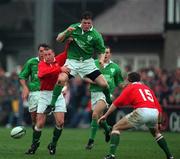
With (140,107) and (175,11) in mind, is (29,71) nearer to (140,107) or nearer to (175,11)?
(140,107)

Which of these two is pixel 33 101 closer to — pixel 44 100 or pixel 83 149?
pixel 83 149

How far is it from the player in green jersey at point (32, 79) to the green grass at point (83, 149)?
1.04 metres

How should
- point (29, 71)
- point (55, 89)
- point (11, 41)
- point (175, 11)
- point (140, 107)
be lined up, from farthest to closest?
point (11, 41), point (175, 11), point (29, 71), point (55, 89), point (140, 107)

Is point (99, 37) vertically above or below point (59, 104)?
above

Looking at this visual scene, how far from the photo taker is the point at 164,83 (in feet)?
99.7

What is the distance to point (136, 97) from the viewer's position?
1688 centimetres

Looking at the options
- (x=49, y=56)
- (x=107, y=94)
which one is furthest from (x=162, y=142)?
(x=107, y=94)

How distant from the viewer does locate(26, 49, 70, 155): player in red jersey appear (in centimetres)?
1873

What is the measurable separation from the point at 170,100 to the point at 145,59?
36.2ft

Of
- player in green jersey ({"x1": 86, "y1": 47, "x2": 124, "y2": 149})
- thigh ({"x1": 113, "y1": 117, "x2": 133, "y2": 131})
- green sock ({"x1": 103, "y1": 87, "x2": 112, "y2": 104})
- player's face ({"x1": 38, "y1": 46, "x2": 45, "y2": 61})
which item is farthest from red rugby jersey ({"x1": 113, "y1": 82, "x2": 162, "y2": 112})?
player in green jersey ({"x1": 86, "y1": 47, "x2": 124, "y2": 149})

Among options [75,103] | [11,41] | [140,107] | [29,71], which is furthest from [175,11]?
[140,107]

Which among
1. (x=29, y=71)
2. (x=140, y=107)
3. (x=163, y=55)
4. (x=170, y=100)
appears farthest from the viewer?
(x=163, y=55)

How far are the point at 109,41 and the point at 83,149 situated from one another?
2153cm

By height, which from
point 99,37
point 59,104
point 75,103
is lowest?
point 75,103
